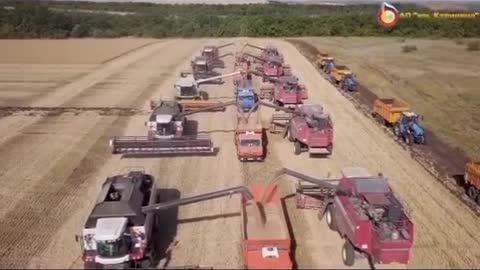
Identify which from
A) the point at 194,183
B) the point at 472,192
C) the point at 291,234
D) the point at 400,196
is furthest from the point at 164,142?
the point at 472,192

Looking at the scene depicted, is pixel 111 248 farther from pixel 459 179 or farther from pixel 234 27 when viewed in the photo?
pixel 234 27

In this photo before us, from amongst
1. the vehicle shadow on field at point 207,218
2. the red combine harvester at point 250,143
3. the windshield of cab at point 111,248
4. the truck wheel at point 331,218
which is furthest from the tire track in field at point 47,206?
the truck wheel at point 331,218

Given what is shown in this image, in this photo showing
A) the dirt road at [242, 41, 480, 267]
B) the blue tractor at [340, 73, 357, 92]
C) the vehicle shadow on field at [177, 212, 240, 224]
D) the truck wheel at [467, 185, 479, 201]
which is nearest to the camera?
the dirt road at [242, 41, 480, 267]

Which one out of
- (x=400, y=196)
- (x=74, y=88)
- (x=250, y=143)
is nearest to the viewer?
(x=400, y=196)

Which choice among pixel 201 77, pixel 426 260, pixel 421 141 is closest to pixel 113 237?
pixel 426 260

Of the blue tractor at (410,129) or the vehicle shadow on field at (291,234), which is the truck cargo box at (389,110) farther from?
the vehicle shadow on field at (291,234)

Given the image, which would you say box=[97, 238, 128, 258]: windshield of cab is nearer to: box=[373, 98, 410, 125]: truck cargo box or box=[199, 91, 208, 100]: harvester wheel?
box=[373, 98, 410, 125]: truck cargo box

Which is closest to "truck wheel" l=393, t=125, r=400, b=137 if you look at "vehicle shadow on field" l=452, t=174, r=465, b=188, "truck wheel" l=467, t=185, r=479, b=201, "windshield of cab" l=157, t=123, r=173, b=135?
"vehicle shadow on field" l=452, t=174, r=465, b=188
